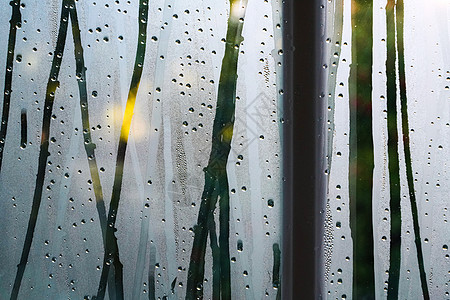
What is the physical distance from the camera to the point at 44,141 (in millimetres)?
1146

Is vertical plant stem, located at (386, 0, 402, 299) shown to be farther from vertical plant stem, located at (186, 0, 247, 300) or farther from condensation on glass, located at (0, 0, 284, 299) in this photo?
vertical plant stem, located at (186, 0, 247, 300)

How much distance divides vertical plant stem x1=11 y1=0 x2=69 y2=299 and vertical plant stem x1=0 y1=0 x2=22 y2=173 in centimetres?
10

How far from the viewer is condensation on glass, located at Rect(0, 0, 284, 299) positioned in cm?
113

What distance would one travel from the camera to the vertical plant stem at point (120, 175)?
44.4 inches

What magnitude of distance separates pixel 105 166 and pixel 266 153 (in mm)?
420

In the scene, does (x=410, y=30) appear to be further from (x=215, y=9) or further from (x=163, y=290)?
(x=163, y=290)

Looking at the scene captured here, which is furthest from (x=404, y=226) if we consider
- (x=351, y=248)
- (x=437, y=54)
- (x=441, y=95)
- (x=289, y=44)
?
(x=289, y=44)

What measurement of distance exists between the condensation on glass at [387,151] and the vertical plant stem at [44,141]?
0.70 meters

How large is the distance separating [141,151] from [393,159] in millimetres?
649

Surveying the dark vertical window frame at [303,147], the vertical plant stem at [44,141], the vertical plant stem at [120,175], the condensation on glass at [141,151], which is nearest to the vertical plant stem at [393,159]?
the dark vertical window frame at [303,147]

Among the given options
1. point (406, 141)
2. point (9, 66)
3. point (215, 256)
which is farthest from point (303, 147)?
point (9, 66)

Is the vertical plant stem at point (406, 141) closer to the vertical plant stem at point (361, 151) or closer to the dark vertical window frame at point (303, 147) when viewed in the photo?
the vertical plant stem at point (361, 151)

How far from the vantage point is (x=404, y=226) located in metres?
1.11

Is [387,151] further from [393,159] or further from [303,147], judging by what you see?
[303,147]
